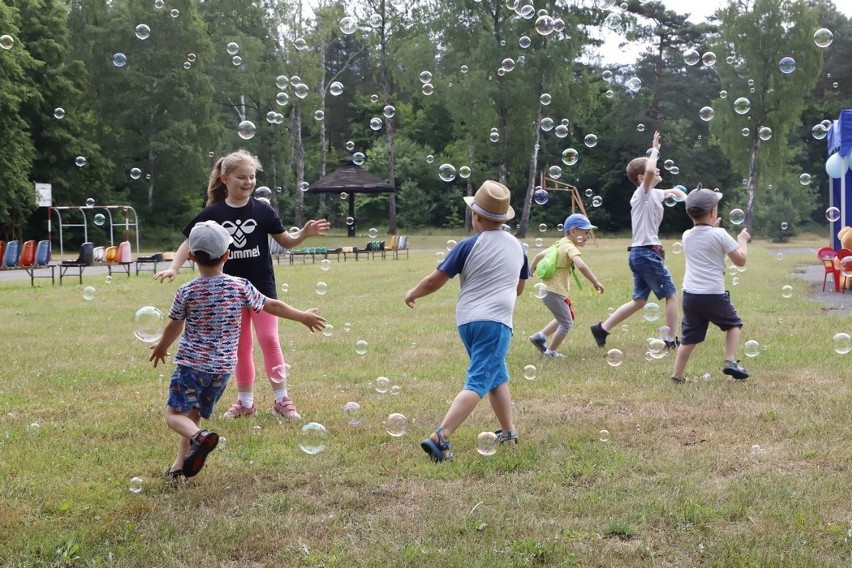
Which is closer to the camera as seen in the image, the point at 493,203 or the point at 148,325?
the point at 493,203

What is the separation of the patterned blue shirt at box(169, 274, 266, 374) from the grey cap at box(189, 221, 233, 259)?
158mm

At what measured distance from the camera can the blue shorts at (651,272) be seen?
8422mm

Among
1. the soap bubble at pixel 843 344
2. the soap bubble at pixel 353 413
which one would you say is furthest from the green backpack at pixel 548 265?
the soap bubble at pixel 353 413

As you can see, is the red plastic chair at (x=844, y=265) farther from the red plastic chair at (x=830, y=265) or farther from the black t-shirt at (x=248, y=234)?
the black t-shirt at (x=248, y=234)

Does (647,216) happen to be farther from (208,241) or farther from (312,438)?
(208,241)

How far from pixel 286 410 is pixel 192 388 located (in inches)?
56.9

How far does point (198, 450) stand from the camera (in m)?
4.18

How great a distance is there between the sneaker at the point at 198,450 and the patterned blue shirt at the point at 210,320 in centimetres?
35

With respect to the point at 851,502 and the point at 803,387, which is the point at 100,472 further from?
the point at 803,387

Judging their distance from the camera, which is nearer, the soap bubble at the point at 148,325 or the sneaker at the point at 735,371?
the soap bubble at the point at 148,325

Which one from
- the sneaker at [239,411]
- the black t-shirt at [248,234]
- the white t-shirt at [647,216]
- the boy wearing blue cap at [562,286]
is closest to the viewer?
the black t-shirt at [248,234]

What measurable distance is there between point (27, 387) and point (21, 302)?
8.54m

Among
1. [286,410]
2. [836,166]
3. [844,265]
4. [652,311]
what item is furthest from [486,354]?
[836,166]

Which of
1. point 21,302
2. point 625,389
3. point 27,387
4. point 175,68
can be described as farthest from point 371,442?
point 175,68
